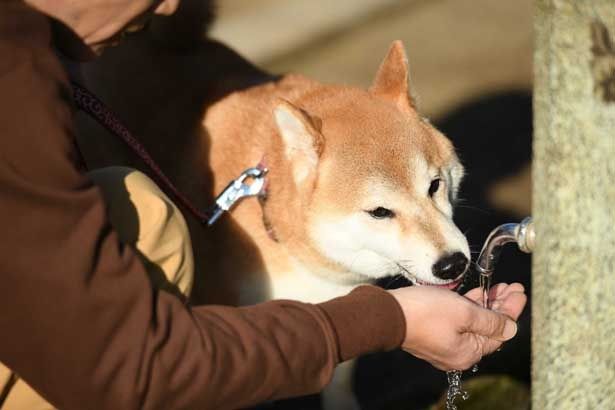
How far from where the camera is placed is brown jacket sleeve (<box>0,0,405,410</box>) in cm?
146

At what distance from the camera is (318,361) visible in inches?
64.7

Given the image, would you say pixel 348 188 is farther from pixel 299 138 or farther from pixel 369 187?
pixel 299 138

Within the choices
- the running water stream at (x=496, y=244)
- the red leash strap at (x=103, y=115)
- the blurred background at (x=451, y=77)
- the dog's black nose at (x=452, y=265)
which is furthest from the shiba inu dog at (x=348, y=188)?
the blurred background at (x=451, y=77)

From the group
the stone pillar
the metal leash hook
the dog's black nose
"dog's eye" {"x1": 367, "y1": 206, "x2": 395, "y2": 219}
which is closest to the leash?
the metal leash hook

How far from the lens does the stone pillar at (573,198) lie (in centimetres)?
152

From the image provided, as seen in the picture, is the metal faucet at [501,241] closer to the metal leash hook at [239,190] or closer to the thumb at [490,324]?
the thumb at [490,324]

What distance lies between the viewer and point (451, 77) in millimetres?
5016

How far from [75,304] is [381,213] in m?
1.14

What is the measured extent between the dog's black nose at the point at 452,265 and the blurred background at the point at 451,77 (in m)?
0.64

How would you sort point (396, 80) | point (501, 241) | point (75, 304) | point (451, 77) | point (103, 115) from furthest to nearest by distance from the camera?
point (451, 77) < point (396, 80) < point (103, 115) < point (501, 241) < point (75, 304)

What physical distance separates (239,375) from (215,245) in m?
1.17

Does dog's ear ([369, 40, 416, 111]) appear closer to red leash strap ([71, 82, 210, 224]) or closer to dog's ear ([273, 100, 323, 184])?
dog's ear ([273, 100, 323, 184])

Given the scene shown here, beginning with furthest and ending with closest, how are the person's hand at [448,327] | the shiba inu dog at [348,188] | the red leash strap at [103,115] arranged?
the shiba inu dog at [348,188]
the red leash strap at [103,115]
the person's hand at [448,327]

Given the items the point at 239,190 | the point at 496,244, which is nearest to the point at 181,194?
the point at 239,190
